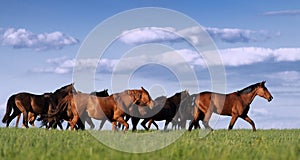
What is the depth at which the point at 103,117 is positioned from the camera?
2019cm

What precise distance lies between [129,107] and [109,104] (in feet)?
2.61

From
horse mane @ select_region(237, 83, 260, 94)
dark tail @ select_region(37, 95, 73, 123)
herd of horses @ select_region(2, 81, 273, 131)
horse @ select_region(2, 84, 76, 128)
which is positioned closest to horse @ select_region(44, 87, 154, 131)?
herd of horses @ select_region(2, 81, 273, 131)

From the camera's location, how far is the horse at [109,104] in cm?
1967

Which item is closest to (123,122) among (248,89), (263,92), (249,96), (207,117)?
(207,117)

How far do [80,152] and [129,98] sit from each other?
35.8ft

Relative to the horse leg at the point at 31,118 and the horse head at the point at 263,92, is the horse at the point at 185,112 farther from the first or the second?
the horse leg at the point at 31,118

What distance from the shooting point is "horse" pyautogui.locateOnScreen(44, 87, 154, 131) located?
1967 centimetres

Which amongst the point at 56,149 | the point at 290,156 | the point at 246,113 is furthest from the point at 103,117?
the point at 290,156

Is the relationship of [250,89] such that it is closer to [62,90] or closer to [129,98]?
[129,98]

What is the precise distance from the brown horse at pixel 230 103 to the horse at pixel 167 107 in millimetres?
1651

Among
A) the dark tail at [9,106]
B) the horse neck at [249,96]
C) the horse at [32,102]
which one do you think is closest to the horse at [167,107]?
the horse neck at [249,96]

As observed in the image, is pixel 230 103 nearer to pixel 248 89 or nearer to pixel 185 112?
pixel 248 89

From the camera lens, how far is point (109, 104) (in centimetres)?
1984

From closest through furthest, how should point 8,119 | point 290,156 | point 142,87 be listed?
point 290,156 < point 142,87 < point 8,119
